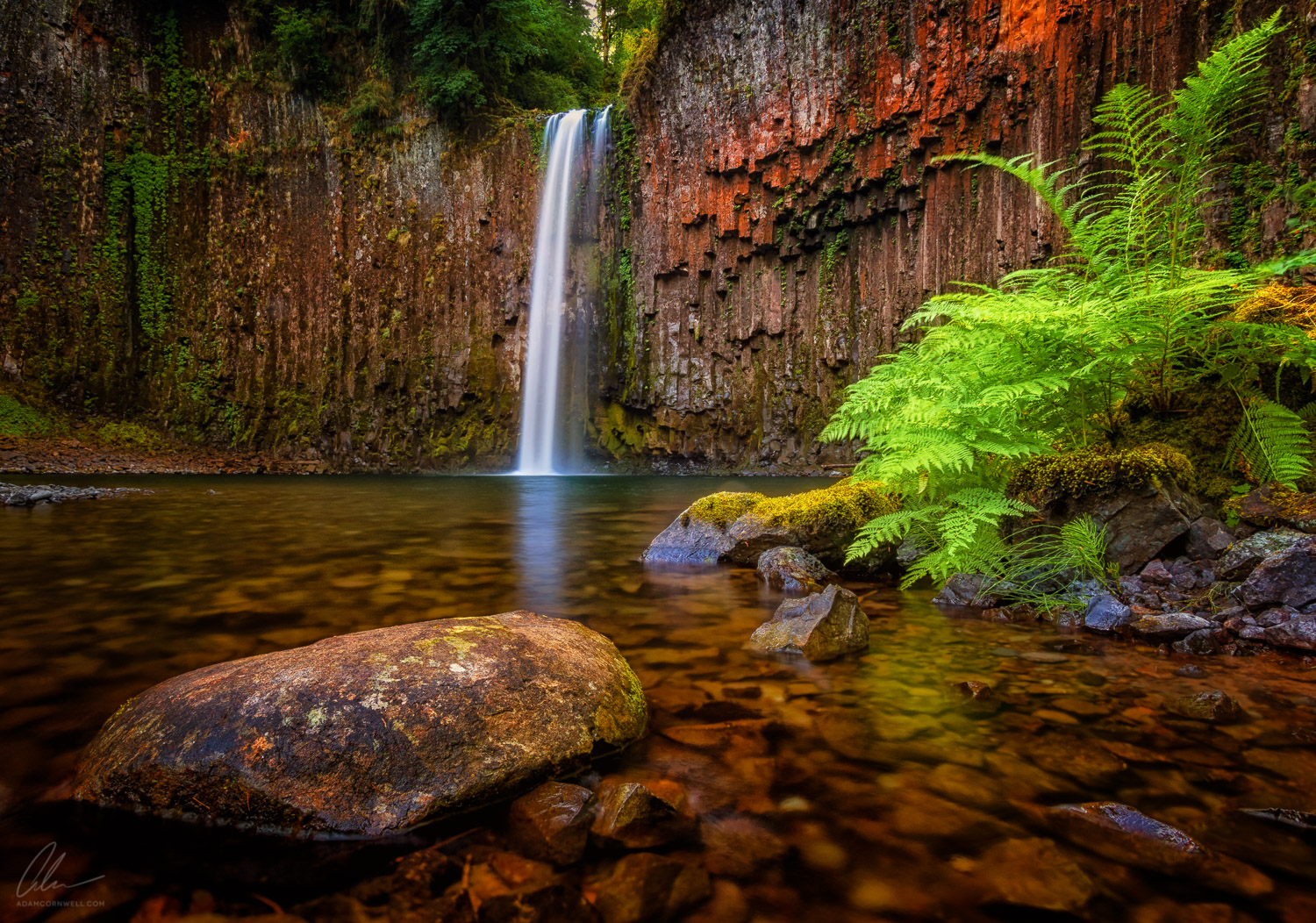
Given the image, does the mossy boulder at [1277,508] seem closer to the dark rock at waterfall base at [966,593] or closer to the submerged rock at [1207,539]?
the submerged rock at [1207,539]

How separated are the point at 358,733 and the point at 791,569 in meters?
3.14

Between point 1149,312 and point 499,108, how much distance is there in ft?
79.3

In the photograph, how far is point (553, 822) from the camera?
5.42 ft

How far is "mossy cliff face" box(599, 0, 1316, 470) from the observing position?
1430 cm

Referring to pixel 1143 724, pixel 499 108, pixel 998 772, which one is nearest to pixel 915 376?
pixel 1143 724

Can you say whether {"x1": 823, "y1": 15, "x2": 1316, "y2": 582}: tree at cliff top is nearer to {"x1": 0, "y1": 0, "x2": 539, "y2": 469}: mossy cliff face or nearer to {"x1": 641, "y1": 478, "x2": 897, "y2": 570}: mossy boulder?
{"x1": 641, "y1": 478, "x2": 897, "y2": 570}: mossy boulder

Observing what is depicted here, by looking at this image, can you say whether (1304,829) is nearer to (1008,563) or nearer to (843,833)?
(843,833)

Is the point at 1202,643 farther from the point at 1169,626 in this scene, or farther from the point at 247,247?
the point at 247,247

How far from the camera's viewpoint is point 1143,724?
2.17 meters

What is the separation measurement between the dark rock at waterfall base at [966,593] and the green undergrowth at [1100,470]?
0.66 m

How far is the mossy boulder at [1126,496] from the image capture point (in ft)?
12.0

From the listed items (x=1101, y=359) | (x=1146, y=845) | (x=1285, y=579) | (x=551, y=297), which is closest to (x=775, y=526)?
(x=1101, y=359)

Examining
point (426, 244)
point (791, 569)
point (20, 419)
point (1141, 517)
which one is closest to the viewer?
point (1141, 517)

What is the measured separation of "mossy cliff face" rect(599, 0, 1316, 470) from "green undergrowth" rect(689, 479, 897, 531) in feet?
38.9
